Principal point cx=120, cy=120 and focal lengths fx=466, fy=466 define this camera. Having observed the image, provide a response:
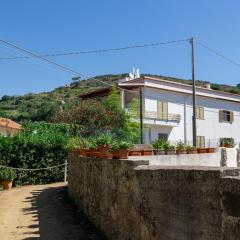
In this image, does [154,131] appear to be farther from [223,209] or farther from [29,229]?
[223,209]

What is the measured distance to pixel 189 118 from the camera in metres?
43.3

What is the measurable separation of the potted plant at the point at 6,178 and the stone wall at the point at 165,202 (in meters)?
11.3

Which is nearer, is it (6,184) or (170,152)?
(170,152)

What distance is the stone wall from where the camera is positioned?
13.8 feet

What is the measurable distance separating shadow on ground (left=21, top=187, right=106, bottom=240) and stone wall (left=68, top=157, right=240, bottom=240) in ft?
1.59

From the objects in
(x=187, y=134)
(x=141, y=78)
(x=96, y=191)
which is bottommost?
(x=96, y=191)

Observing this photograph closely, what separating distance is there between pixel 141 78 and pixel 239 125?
16.6m

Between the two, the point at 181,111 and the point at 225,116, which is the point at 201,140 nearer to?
the point at 181,111

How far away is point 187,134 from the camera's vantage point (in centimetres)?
4325

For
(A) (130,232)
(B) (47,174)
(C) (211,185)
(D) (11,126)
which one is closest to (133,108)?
(D) (11,126)

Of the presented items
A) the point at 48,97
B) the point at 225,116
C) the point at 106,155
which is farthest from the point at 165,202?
the point at 48,97

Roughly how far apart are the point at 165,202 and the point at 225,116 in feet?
143

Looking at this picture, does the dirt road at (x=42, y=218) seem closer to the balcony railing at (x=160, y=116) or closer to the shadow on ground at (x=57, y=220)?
the shadow on ground at (x=57, y=220)

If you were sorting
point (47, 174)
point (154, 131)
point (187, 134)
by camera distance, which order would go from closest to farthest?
1. point (47, 174)
2. point (154, 131)
3. point (187, 134)
